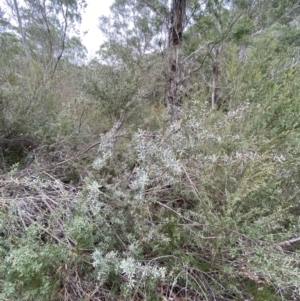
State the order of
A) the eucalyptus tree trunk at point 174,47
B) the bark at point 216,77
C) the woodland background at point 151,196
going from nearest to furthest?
the woodland background at point 151,196, the eucalyptus tree trunk at point 174,47, the bark at point 216,77

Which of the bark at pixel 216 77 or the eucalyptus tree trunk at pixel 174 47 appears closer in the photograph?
the eucalyptus tree trunk at pixel 174 47

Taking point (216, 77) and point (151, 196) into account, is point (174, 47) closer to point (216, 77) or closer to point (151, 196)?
point (216, 77)

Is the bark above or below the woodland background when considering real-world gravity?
above

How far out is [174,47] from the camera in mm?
2699

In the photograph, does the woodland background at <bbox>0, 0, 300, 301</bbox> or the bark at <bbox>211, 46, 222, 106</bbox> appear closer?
the woodland background at <bbox>0, 0, 300, 301</bbox>

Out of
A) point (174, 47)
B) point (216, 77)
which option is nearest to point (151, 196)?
point (174, 47)

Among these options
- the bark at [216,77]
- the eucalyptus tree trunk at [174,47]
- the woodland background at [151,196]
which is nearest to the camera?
the woodland background at [151,196]

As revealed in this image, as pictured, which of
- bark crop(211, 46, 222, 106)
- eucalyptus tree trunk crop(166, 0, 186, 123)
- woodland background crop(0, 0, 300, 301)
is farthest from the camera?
bark crop(211, 46, 222, 106)

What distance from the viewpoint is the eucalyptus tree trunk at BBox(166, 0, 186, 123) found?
8.44 ft

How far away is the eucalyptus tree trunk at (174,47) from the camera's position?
8.44 feet

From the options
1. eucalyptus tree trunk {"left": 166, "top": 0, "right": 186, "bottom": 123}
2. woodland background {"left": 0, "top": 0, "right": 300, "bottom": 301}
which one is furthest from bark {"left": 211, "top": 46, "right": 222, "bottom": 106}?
woodland background {"left": 0, "top": 0, "right": 300, "bottom": 301}

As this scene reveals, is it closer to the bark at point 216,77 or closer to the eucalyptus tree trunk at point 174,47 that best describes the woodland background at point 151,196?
the eucalyptus tree trunk at point 174,47

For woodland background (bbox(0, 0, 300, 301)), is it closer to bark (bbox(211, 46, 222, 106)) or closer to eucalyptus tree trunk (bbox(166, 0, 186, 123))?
eucalyptus tree trunk (bbox(166, 0, 186, 123))

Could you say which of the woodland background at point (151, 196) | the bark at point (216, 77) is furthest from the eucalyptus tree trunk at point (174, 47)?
the bark at point (216, 77)
